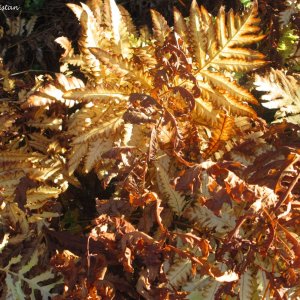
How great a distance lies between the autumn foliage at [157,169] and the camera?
120cm

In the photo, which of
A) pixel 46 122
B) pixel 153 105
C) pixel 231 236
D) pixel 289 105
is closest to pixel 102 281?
pixel 231 236

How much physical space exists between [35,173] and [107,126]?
262 millimetres

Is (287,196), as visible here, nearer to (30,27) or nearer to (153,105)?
(153,105)

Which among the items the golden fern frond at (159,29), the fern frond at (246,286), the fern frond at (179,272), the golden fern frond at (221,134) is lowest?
the fern frond at (246,286)

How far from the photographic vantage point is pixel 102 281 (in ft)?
4.00

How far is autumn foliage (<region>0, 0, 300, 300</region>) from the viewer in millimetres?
1202

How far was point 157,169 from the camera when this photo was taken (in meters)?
1.39

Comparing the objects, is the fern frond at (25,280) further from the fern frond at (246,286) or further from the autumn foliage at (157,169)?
the fern frond at (246,286)
